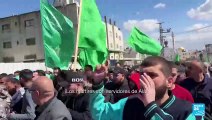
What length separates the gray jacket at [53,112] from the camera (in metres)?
3.37

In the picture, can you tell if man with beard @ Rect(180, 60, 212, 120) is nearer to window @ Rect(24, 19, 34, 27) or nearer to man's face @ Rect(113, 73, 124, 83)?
man's face @ Rect(113, 73, 124, 83)

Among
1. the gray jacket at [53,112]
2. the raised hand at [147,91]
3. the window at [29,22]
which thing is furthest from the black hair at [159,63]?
the window at [29,22]

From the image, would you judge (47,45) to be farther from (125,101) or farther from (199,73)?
(125,101)

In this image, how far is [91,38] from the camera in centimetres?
782

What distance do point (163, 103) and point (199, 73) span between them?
276cm

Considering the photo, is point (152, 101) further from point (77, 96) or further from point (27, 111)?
point (27, 111)

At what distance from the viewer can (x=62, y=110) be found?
3492mm

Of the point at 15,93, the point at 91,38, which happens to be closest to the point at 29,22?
→ the point at 91,38

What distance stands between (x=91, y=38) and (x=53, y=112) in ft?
14.9

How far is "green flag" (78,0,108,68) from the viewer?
25.1 feet

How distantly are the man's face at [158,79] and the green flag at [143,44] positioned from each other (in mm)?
7559

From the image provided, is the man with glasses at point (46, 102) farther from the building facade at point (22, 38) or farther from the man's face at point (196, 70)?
the building facade at point (22, 38)

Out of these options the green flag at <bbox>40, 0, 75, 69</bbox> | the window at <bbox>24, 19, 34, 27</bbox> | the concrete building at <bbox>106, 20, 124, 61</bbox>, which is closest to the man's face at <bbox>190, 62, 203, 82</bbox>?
the green flag at <bbox>40, 0, 75, 69</bbox>

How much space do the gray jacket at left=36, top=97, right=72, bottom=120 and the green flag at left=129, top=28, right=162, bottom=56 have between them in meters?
6.95
